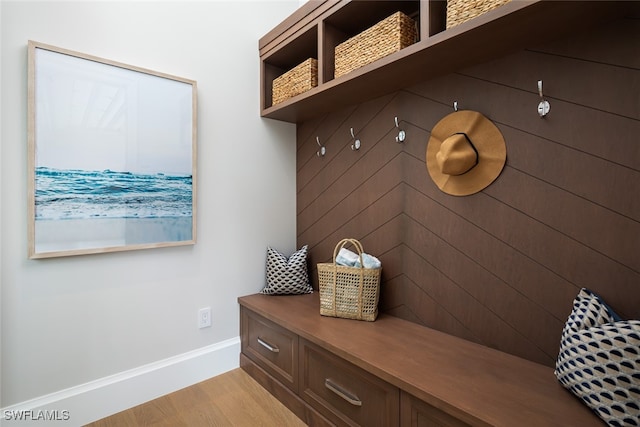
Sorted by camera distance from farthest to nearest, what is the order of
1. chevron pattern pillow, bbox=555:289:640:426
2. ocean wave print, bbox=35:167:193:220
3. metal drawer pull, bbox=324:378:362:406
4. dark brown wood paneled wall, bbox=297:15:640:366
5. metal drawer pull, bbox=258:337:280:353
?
metal drawer pull, bbox=258:337:280:353 < ocean wave print, bbox=35:167:193:220 < metal drawer pull, bbox=324:378:362:406 < dark brown wood paneled wall, bbox=297:15:640:366 < chevron pattern pillow, bbox=555:289:640:426

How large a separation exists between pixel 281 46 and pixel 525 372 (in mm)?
2140

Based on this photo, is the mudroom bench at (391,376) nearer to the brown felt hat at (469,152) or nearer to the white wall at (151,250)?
the white wall at (151,250)

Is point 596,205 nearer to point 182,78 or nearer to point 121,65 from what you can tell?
point 182,78

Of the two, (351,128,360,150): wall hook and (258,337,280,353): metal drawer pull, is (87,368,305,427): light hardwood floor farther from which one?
(351,128,360,150): wall hook

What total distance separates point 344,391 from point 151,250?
1.27 meters

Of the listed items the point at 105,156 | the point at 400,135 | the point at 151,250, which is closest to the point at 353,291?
the point at 400,135

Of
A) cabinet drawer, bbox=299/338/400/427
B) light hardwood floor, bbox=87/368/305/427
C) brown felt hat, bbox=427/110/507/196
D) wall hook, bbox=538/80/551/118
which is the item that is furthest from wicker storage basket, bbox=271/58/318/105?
light hardwood floor, bbox=87/368/305/427

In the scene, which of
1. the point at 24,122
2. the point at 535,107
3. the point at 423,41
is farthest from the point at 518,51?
the point at 24,122

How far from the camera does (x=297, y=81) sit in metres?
1.92

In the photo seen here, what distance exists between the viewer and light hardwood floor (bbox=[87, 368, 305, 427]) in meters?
1.57

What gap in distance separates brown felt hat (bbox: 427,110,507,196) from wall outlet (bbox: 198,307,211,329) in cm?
160

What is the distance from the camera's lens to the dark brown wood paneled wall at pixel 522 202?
1081mm

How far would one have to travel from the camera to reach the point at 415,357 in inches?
50.6

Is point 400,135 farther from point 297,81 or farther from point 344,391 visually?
point 344,391
